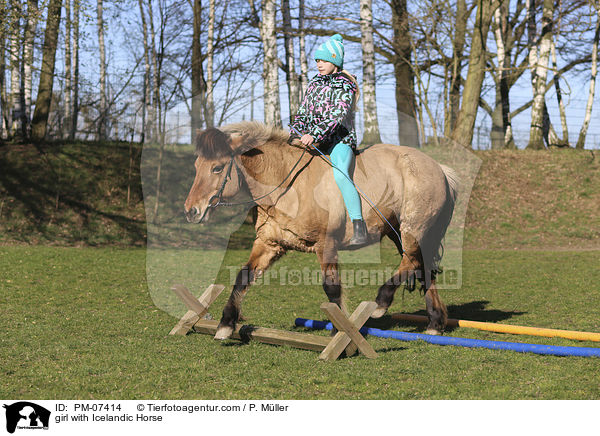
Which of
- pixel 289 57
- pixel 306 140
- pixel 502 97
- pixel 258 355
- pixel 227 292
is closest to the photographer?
pixel 306 140

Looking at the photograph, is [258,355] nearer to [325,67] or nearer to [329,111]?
[329,111]

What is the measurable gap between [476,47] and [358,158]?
17.9 metres

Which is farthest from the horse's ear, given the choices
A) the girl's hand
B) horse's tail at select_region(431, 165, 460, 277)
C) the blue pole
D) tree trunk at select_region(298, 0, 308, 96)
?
tree trunk at select_region(298, 0, 308, 96)

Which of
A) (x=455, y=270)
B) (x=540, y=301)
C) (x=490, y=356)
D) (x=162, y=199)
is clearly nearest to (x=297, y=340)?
(x=490, y=356)

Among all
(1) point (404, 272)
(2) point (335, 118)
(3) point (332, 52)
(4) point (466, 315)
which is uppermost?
(3) point (332, 52)

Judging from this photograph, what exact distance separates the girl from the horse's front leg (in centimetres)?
84

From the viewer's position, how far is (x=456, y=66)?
22438 millimetres

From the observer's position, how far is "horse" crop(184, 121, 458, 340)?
5461 millimetres

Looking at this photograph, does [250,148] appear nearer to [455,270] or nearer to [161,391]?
[161,391]

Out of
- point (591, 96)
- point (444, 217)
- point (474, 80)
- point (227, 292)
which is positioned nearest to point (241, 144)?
point (444, 217)

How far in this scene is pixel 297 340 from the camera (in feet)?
18.8

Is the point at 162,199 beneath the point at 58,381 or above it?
above

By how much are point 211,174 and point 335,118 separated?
1.29m
